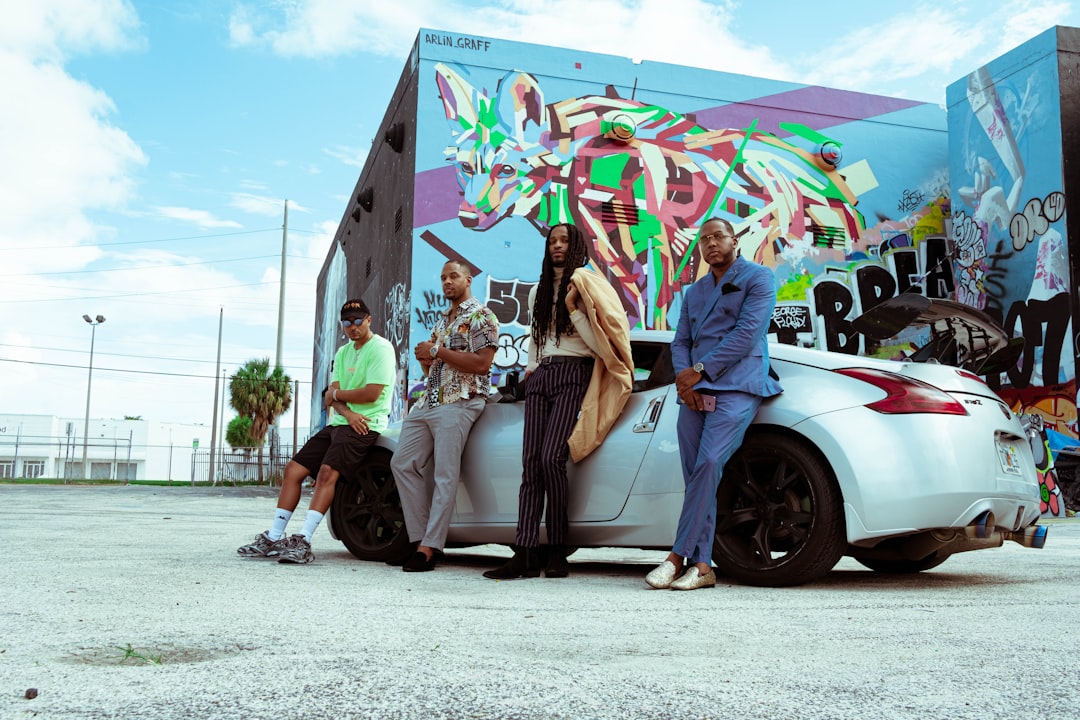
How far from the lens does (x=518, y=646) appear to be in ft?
8.91

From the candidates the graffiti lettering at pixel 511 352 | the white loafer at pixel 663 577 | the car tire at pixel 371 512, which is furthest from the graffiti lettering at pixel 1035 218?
the white loafer at pixel 663 577

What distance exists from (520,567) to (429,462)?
1008 mm

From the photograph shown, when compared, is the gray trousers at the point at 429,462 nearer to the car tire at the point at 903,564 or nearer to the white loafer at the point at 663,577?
the white loafer at the point at 663,577

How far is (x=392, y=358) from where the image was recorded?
5.94 meters

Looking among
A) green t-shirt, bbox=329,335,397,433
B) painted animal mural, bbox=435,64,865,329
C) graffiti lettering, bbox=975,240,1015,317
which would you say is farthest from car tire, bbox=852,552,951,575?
graffiti lettering, bbox=975,240,1015,317

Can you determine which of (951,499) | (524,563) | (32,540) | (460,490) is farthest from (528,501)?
(32,540)

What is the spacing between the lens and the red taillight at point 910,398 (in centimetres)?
423

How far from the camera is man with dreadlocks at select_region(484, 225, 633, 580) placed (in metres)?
4.81

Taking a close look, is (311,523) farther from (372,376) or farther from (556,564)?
(556,564)

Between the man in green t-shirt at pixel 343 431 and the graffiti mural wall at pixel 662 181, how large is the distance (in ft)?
31.3

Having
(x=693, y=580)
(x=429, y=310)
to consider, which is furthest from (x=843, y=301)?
(x=693, y=580)

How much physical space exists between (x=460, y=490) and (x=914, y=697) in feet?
11.9

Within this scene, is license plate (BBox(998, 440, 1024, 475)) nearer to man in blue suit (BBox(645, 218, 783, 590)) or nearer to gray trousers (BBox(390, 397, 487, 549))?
man in blue suit (BBox(645, 218, 783, 590))

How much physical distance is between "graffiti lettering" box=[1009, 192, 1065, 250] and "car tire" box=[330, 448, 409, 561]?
14.3 m
